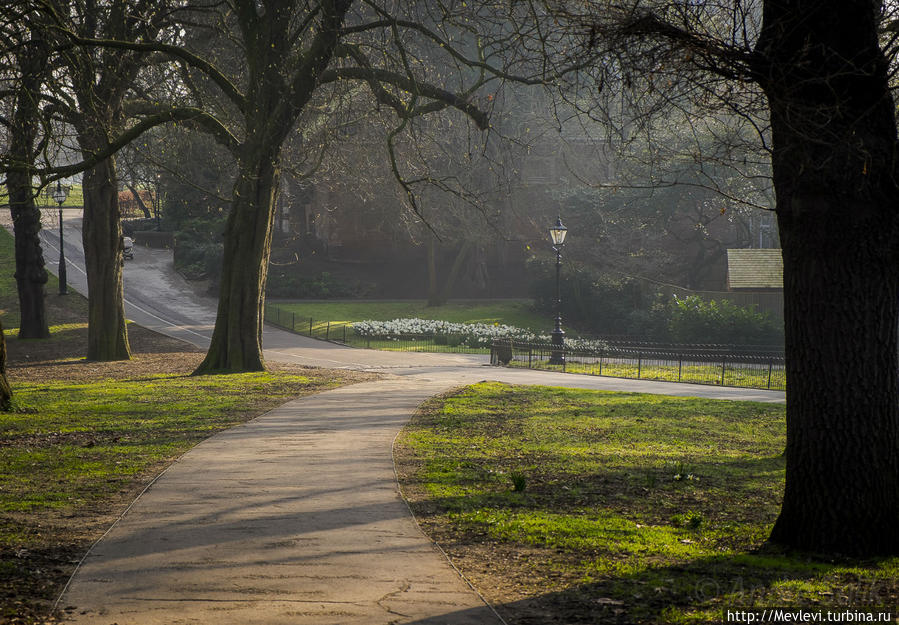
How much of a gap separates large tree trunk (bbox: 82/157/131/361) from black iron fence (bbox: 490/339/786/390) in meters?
12.5

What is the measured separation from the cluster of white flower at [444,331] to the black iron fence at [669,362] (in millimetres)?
4527

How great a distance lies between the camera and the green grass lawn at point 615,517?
214 inches

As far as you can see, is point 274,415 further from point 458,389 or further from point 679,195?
point 679,195

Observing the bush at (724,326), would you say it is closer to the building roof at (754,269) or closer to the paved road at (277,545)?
the building roof at (754,269)

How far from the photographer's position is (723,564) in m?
6.18

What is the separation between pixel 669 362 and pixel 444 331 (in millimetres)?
10101

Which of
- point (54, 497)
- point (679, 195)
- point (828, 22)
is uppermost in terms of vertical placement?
point (679, 195)

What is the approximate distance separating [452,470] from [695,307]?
2943cm

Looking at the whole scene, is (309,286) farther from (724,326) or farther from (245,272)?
(245,272)

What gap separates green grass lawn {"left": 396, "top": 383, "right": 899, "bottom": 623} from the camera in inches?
214

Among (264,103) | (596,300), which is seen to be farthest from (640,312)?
(264,103)

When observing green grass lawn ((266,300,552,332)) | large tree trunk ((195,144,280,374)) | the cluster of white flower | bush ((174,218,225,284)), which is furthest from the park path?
bush ((174,218,225,284))

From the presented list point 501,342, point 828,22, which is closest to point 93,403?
point 828,22

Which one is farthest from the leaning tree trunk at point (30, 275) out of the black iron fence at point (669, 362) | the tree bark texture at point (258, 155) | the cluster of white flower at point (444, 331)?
the black iron fence at point (669, 362)
